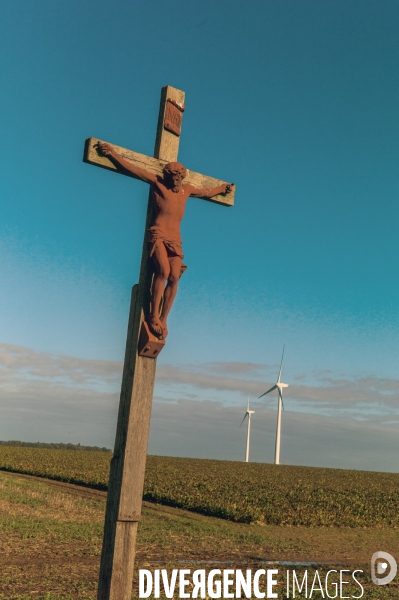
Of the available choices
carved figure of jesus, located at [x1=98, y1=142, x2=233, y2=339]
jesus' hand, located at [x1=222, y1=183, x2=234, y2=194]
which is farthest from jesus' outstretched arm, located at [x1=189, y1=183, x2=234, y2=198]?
carved figure of jesus, located at [x1=98, y1=142, x2=233, y2=339]

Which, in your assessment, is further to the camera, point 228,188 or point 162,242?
point 228,188

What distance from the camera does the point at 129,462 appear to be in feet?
17.6

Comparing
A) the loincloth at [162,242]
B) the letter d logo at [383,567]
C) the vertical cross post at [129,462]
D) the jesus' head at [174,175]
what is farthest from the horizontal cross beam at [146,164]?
the letter d logo at [383,567]

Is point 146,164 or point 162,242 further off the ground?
point 146,164

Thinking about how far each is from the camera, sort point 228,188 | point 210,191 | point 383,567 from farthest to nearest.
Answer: point 383,567
point 228,188
point 210,191

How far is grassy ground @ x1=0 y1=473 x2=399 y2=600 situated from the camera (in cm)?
1027

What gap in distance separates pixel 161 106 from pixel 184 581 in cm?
802

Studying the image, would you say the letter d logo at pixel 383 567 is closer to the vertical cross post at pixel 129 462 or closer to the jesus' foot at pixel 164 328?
the vertical cross post at pixel 129 462

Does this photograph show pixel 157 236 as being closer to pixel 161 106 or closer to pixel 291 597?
pixel 161 106

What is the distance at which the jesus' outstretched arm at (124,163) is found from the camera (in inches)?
232

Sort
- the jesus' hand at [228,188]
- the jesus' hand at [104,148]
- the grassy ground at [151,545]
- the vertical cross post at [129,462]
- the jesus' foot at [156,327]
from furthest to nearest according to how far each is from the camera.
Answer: the grassy ground at [151,545]
the jesus' hand at [228,188]
the jesus' hand at [104,148]
the jesus' foot at [156,327]
the vertical cross post at [129,462]

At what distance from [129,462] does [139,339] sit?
3.58ft

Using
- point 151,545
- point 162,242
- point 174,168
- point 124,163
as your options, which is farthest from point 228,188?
point 151,545

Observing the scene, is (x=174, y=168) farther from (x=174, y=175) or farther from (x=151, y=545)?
(x=151, y=545)
